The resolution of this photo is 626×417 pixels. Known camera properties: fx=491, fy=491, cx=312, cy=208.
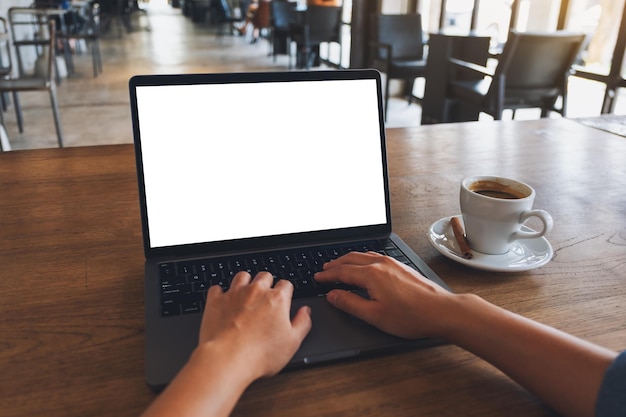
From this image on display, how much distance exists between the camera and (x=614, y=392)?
38cm

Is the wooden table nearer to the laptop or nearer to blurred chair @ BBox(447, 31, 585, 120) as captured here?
the laptop

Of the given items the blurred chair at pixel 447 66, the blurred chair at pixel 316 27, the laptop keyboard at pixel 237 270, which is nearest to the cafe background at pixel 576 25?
the blurred chair at pixel 447 66

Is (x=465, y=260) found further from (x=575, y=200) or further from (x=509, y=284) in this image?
(x=575, y=200)

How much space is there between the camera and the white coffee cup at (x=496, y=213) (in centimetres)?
60

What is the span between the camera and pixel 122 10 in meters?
9.80

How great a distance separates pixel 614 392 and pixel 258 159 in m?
0.44

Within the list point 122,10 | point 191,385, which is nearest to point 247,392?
point 191,385

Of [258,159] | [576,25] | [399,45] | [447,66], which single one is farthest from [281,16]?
[258,159]

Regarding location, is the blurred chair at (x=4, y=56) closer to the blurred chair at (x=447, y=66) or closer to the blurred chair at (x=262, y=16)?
the blurred chair at (x=447, y=66)

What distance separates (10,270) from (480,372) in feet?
1.80

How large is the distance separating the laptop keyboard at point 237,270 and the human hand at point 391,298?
3 centimetres

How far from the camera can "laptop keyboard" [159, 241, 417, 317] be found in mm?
516

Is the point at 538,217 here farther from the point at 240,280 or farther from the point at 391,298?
the point at 240,280

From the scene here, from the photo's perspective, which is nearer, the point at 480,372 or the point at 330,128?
the point at 480,372
